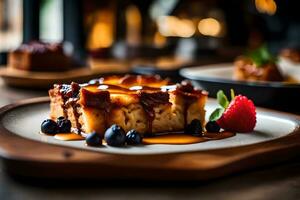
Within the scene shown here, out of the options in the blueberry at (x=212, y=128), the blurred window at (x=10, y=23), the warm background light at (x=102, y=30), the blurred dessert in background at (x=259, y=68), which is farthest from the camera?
the warm background light at (x=102, y=30)

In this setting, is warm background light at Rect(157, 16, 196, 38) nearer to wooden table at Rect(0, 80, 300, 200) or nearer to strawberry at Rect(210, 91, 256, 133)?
strawberry at Rect(210, 91, 256, 133)

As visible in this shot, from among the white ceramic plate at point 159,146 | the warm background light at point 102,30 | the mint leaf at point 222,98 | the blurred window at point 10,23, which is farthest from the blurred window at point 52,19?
the mint leaf at point 222,98

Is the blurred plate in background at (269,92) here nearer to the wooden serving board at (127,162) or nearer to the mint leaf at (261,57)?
the mint leaf at (261,57)

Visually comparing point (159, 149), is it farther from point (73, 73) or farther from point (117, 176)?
point (73, 73)

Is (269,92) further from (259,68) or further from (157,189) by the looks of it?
(157,189)

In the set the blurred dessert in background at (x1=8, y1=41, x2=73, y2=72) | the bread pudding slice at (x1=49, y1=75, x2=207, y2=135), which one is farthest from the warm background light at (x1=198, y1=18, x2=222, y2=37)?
the bread pudding slice at (x1=49, y1=75, x2=207, y2=135)

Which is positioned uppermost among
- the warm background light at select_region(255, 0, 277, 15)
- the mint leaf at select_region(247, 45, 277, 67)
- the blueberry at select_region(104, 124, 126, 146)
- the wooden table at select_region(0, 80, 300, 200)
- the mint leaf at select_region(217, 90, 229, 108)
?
the warm background light at select_region(255, 0, 277, 15)

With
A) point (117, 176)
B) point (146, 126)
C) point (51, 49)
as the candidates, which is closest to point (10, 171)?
point (117, 176)

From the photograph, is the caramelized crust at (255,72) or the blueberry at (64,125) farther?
the caramelized crust at (255,72)
